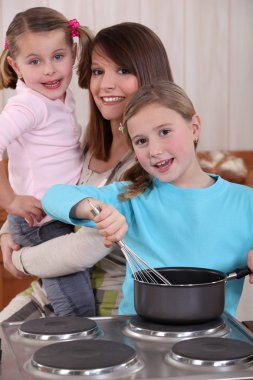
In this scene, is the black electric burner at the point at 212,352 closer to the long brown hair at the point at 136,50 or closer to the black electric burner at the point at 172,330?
the black electric burner at the point at 172,330

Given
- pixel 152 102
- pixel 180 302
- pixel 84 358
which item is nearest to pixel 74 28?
pixel 152 102

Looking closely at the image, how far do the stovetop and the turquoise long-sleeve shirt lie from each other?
203 millimetres

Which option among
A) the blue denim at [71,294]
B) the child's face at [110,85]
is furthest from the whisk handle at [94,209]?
the child's face at [110,85]

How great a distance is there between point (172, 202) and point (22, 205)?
0.42 m

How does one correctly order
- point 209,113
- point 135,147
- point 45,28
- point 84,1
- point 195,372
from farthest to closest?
point 209,113 < point 84,1 < point 45,28 < point 135,147 < point 195,372

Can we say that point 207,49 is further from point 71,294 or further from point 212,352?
point 212,352

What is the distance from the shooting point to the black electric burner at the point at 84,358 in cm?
88

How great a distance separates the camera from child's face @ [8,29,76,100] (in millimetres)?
1704

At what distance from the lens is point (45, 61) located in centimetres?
172

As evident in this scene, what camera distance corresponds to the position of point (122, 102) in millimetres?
1666

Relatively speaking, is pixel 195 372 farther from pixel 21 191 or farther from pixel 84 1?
pixel 84 1

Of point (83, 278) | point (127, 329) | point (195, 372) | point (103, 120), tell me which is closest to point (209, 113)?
point (103, 120)

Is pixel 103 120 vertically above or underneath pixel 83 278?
above

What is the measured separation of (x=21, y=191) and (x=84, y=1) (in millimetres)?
1180
